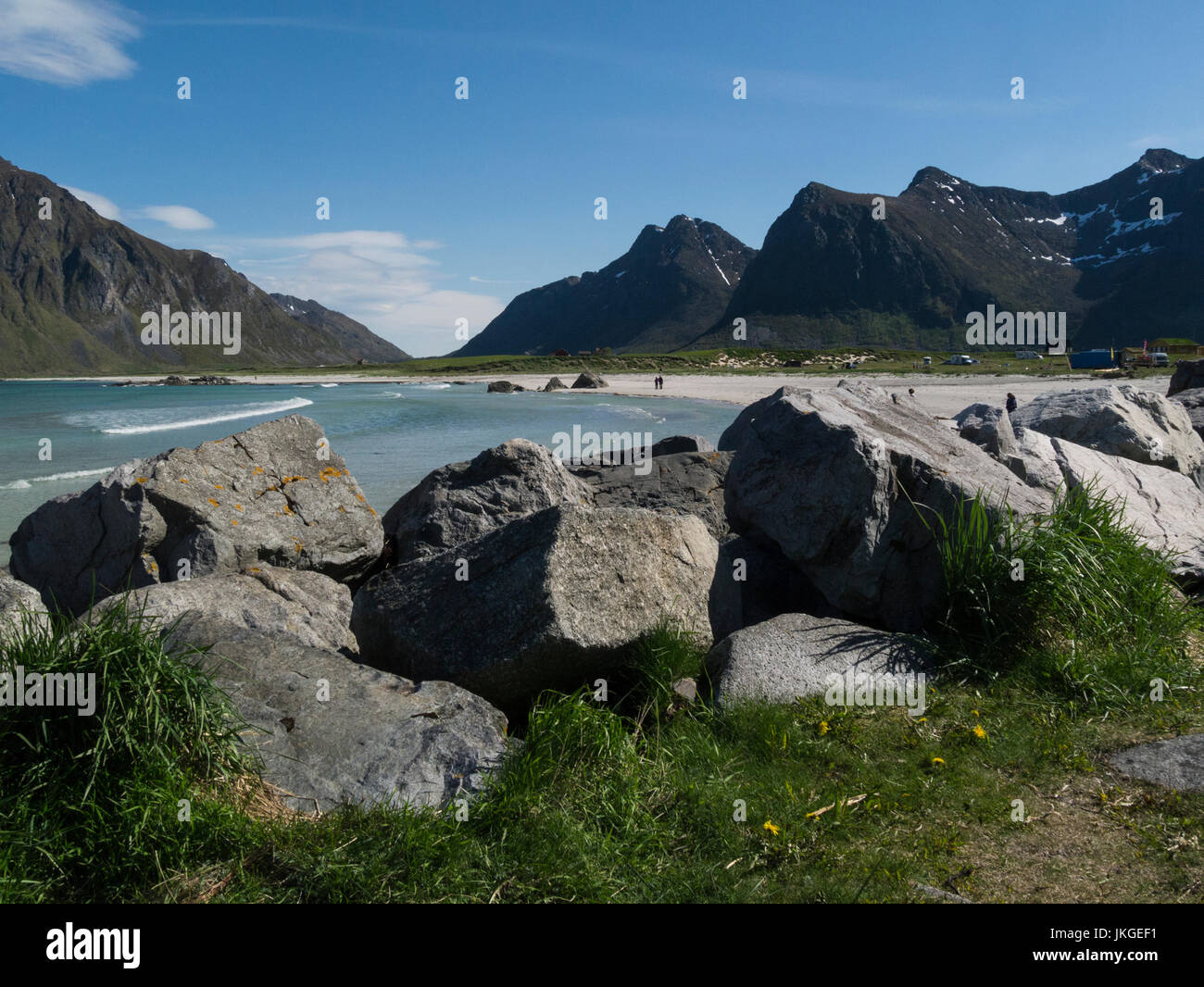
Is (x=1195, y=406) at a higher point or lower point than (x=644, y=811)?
higher

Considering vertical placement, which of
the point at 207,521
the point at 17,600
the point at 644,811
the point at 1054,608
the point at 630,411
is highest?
the point at 630,411

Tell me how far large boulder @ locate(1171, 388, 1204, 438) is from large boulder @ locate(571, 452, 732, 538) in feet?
33.7

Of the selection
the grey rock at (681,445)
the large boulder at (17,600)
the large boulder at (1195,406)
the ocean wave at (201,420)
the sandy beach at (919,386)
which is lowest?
the large boulder at (17,600)

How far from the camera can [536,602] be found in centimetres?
522

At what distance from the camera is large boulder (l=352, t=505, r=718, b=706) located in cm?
520

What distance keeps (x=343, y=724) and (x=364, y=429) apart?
138 ft

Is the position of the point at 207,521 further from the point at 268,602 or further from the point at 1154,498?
the point at 1154,498

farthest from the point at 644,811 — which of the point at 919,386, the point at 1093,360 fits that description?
the point at 1093,360

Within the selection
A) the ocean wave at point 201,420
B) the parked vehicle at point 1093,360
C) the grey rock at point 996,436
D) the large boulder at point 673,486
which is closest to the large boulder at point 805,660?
the large boulder at point 673,486

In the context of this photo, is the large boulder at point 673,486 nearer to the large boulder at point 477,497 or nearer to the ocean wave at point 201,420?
the large boulder at point 477,497

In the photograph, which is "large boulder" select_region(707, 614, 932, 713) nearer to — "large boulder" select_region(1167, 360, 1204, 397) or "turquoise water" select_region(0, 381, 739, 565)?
"turquoise water" select_region(0, 381, 739, 565)

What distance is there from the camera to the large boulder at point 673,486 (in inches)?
368

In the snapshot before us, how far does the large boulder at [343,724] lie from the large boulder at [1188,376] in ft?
77.0

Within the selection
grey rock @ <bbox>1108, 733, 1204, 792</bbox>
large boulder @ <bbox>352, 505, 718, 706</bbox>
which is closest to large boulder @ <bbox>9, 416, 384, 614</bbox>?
large boulder @ <bbox>352, 505, 718, 706</bbox>
